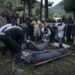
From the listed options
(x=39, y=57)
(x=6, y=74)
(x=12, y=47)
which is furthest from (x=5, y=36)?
(x=6, y=74)

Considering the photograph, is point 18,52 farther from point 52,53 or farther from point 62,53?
point 62,53

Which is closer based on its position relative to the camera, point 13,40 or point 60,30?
point 13,40

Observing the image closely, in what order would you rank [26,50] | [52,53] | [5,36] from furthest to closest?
[26,50], [52,53], [5,36]

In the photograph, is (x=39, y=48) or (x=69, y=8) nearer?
(x=39, y=48)

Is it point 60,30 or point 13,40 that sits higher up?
point 13,40

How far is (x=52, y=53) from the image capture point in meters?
12.9

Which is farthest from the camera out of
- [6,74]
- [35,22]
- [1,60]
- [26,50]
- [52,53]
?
[35,22]

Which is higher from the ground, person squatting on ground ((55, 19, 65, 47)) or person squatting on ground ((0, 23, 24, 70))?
person squatting on ground ((0, 23, 24, 70))

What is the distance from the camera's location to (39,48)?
14.1 metres

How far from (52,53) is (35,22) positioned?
20.8 feet

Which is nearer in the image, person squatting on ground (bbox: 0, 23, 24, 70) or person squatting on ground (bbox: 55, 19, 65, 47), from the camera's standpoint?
person squatting on ground (bbox: 0, 23, 24, 70)

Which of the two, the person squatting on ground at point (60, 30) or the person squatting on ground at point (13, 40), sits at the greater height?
the person squatting on ground at point (13, 40)

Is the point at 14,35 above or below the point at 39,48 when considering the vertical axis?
above

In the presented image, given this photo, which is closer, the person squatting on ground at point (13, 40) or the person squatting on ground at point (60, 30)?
the person squatting on ground at point (13, 40)
